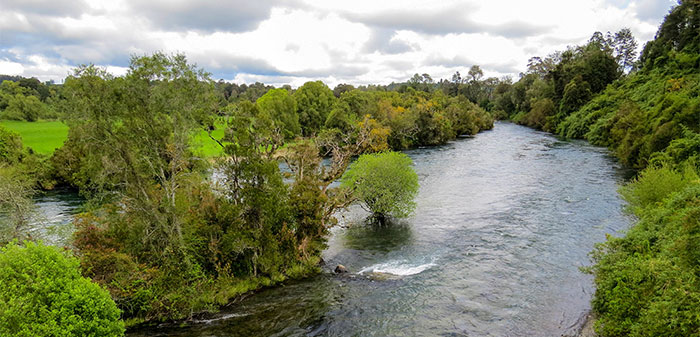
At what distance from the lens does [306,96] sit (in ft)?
298

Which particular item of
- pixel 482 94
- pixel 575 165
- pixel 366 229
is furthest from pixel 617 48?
pixel 366 229

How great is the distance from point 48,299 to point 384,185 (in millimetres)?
23553

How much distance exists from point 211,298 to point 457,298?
12.9m

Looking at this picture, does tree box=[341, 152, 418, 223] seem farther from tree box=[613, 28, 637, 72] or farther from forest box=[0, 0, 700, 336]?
tree box=[613, 28, 637, 72]

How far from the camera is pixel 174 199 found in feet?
64.7

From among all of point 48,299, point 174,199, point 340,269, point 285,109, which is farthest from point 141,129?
point 285,109

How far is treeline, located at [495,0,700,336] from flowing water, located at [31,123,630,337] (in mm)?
2432

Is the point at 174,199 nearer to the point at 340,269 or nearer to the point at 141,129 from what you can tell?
the point at 141,129

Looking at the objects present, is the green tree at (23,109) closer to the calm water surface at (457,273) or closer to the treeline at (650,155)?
the calm water surface at (457,273)

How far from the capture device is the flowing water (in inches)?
688

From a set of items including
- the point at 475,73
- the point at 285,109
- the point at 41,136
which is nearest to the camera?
the point at 41,136

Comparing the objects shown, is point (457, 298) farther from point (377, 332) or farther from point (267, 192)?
point (267, 192)

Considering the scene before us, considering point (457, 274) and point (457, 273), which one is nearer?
point (457, 274)

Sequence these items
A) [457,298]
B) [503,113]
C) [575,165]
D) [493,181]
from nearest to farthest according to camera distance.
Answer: [457,298] → [493,181] → [575,165] → [503,113]
